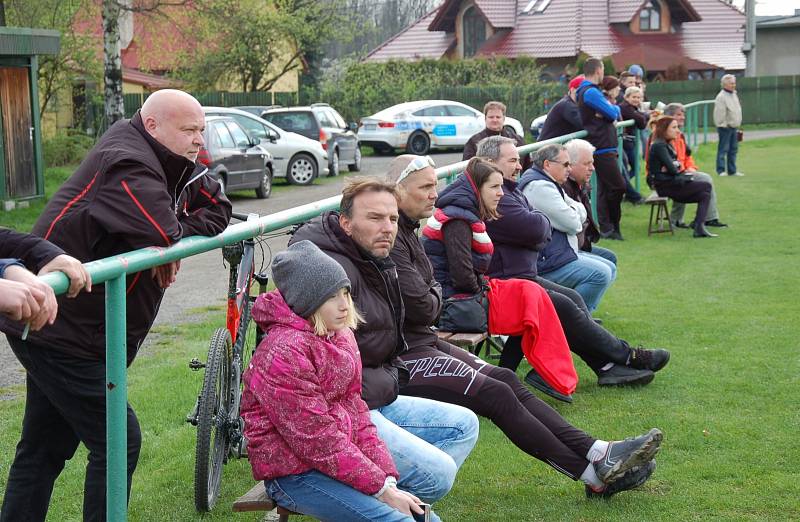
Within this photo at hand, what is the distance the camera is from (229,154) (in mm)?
20812

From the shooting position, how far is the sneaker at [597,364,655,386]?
24.3ft

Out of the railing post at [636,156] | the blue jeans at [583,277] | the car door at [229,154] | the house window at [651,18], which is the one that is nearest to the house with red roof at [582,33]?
the house window at [651,18]

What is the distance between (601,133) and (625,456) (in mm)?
9612

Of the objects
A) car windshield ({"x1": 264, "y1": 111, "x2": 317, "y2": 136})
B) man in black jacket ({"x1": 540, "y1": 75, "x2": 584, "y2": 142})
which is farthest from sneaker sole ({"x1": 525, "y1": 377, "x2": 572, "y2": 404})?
car windshield ({"x1": 264, "y1": 111, "x2": 317, "y2": 136})

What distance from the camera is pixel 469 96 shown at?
42688 millimetres

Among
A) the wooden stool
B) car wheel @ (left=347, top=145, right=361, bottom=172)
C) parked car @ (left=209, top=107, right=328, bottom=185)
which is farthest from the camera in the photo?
car wheel @ (left=347, top=145, right=361, bottom=172)

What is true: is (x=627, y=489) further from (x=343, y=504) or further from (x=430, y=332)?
(x=343, y=504)

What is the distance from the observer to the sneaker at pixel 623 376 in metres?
7.39

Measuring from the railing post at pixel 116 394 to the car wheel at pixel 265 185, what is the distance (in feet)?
62.0

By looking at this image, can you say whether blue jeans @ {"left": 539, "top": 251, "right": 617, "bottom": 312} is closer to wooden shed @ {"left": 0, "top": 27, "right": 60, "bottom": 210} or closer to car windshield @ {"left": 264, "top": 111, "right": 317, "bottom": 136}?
wooden shed @ {"left": 0, "top": 27, "right": 60, "bottom": 210}

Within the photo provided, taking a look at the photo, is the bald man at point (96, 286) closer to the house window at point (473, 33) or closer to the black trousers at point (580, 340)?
the black trousers at point (580, 340)

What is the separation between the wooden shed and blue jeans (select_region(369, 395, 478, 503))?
1612cm

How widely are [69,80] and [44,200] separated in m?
11.2

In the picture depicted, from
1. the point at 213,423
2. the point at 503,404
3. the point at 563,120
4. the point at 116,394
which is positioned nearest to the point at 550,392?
the point at 503,404
